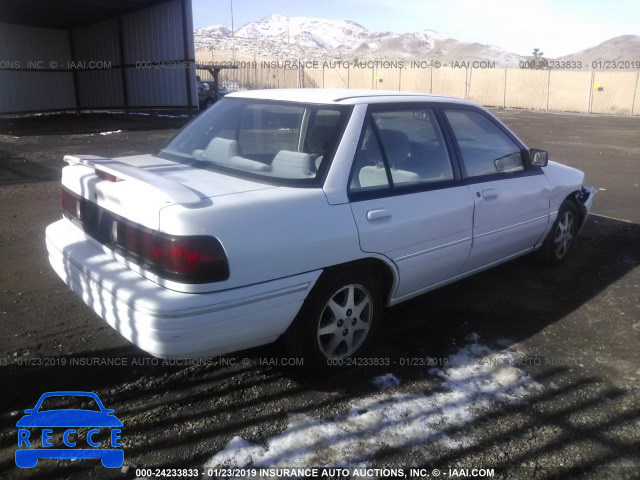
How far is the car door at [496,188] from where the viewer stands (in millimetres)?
4020

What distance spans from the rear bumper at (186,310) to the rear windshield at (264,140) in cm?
69

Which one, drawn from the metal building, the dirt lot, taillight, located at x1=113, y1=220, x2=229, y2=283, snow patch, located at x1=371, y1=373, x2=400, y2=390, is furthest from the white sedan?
the metal building

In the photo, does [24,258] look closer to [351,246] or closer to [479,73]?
[351,246]

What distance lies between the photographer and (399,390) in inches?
127

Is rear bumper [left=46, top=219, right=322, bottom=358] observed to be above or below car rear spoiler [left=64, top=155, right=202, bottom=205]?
below

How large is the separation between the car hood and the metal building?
65.6 feet

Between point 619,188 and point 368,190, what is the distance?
7.64 m

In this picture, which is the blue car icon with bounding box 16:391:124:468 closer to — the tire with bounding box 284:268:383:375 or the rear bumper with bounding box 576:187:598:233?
the tire with bounding box 284:268:383:375

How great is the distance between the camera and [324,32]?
12744 centimetres

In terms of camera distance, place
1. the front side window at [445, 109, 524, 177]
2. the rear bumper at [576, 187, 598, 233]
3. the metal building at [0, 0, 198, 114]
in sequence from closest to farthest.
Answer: the front side window at [445, 109, 524, 177] < the rear bumper at [576, 187, 598, 233] < the metal building at [0, 0, 198, 114]

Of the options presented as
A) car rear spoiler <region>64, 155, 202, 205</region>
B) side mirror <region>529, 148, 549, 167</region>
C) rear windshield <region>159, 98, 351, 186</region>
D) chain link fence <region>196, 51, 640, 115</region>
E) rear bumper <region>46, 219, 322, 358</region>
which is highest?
chain link fence <region>196, 51, 640, 115</region>

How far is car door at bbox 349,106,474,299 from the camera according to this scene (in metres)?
3.26

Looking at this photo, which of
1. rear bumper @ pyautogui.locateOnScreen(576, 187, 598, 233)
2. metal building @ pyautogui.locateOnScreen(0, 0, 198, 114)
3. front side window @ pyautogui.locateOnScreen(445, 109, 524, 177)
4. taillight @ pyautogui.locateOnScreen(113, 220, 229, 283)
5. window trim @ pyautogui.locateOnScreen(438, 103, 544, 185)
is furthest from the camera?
metal building @ pyautogui.locateOnScreen(0, 0, 198, 114)

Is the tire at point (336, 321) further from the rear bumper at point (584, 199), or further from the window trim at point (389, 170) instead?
the rear bumper at point (584, 199)
